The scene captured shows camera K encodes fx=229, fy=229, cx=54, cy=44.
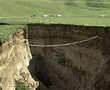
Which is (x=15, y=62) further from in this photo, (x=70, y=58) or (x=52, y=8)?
(x=52, y=8)

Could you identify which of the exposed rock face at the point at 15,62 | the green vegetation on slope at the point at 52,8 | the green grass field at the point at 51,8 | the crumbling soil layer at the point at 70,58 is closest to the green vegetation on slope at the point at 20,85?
the exposed rock face at the point at 15,62

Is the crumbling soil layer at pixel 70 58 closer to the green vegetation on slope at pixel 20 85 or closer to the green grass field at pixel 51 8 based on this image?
the green vegetation on slope at pixel 20 85

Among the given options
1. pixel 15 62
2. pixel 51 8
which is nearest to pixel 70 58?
pixel 15 62

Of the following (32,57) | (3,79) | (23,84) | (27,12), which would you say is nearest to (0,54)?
(3,79)

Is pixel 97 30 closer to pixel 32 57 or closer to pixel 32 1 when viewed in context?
pixel 32 57

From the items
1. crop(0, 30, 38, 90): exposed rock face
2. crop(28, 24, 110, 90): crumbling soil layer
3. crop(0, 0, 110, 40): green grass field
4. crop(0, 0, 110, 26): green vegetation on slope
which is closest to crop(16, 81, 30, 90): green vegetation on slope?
crop(0, 30, 38, 90): exposed rock face

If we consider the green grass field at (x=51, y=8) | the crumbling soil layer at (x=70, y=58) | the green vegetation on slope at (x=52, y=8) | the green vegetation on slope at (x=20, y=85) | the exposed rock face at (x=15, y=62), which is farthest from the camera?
the green vegetation on slope at (x=52, y=8)

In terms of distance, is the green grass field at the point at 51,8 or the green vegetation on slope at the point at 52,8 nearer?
the green grass field at the point at 51,8
